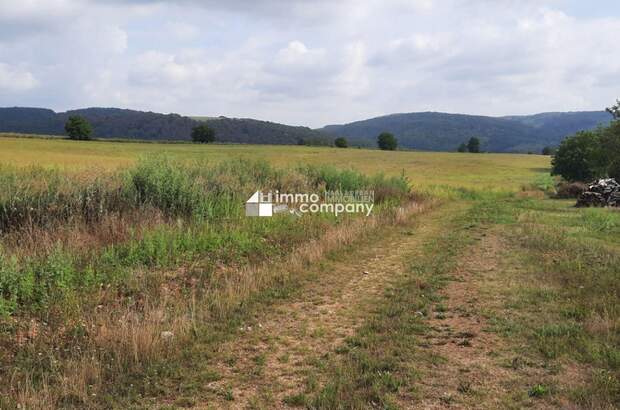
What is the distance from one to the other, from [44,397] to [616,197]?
2675 centimetres

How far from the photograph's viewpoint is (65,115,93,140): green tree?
88500 millimetres

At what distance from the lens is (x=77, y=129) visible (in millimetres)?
88438

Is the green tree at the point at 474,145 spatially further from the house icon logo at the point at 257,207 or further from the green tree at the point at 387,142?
the house icon logo at the point at 257,207

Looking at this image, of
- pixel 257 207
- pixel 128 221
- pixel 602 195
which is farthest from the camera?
pixel 602 195

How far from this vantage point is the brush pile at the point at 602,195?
23.0 m

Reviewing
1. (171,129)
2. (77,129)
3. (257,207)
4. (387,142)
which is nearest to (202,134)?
(77,129)

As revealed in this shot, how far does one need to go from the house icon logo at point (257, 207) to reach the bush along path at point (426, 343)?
4852mm

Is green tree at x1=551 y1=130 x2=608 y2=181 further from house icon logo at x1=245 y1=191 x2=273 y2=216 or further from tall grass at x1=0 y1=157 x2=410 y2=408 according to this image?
tall grass at x1=0 y1=157 x2=410 y2=408

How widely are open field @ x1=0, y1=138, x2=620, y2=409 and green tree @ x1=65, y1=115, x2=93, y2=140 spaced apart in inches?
3428

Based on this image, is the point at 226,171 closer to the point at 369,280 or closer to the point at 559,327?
the point at 369,280

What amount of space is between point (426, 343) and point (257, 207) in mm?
9399

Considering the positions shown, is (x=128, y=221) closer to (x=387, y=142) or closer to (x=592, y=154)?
(x=592, y=154)

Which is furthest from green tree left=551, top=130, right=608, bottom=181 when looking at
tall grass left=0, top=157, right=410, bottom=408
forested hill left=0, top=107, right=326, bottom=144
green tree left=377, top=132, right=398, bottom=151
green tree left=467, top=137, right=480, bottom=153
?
forested hill left=0, top=107, right=326, bottom=144

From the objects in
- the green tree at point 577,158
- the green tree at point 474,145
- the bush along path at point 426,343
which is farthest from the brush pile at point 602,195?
the green tree at point 474,145
